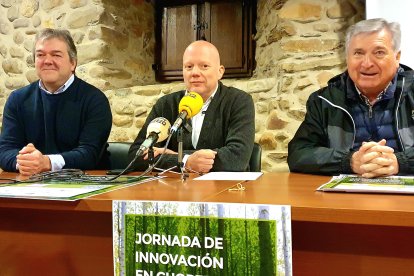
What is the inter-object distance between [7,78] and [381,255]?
11.9 feet

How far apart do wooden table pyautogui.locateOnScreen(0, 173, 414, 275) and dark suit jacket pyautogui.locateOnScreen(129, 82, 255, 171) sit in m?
0.44

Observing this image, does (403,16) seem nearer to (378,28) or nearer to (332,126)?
(378,28)

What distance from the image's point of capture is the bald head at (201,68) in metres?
2.08

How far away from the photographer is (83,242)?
1.08m

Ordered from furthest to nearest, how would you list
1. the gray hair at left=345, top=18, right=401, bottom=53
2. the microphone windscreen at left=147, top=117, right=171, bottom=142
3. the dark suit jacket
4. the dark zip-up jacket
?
the dark suit jacket, the gray hair at left=345, top=18, right=401, bottom=53, the dark zip-up jacket, the microphone windscreen at left=147, top=117, right=171, bottom=142

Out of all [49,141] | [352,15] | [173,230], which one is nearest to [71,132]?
[49,141]

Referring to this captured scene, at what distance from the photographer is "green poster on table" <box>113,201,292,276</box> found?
84 cm

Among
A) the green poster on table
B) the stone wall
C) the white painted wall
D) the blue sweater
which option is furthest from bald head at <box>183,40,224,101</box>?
the green poster on table

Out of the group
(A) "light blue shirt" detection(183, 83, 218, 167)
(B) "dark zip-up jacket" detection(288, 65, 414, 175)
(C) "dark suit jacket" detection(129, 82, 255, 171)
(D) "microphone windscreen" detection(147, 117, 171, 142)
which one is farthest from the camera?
(A) "light blue shirt" detection(183, 83, 218, 167)

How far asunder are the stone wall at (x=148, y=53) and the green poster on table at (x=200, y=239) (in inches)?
81.8

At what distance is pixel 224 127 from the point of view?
205cm

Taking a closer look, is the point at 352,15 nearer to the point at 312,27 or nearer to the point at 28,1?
the point at 312,27

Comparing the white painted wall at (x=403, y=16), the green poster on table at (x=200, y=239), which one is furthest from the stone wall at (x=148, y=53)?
the green poster on table at (x=200, y=239)

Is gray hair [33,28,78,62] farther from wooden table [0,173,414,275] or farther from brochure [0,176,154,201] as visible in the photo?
wooden table [0,173,414,275]
